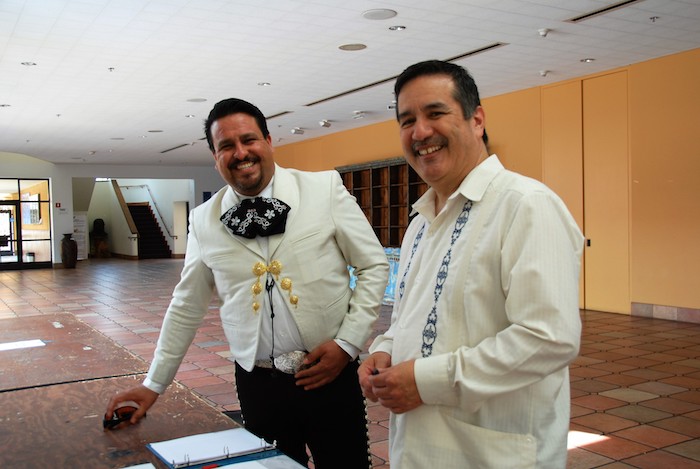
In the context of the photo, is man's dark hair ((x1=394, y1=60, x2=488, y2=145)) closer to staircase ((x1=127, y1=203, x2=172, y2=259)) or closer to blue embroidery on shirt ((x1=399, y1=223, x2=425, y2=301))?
blue embroidery on shirt ((x1=399, y1=223, x2=425, y2=301))

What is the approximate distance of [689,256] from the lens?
26.3ft

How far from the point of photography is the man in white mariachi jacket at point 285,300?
1847 millimetres

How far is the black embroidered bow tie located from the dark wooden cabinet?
10.2 metres

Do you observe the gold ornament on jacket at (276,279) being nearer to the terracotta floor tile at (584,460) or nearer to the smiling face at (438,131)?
the smiling face at (438,131)

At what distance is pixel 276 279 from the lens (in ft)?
6.14

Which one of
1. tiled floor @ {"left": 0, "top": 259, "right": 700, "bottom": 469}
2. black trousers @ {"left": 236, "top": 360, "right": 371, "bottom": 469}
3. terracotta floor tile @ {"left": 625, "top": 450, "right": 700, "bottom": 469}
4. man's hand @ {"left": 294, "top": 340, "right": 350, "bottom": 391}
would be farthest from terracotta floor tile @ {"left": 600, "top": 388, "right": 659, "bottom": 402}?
man's hand @ {"left": 294, "top": 340, "right": 350, "bottom": 391}

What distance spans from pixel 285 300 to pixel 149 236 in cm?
2369

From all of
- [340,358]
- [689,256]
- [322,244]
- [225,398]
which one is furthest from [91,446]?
[689,256]

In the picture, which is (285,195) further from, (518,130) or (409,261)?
(518,130)

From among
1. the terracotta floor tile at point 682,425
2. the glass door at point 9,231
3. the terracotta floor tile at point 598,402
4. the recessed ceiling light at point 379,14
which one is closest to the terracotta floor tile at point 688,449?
the terracotta floor tile at point 682,425

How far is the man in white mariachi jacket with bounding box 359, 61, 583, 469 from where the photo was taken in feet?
3.74

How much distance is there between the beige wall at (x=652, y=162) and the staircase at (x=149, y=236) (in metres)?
17.1

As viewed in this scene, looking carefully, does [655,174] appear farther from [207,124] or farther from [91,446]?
[91,446]

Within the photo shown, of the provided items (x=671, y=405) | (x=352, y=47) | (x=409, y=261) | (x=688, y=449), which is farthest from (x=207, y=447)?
(x=352, y=47)
